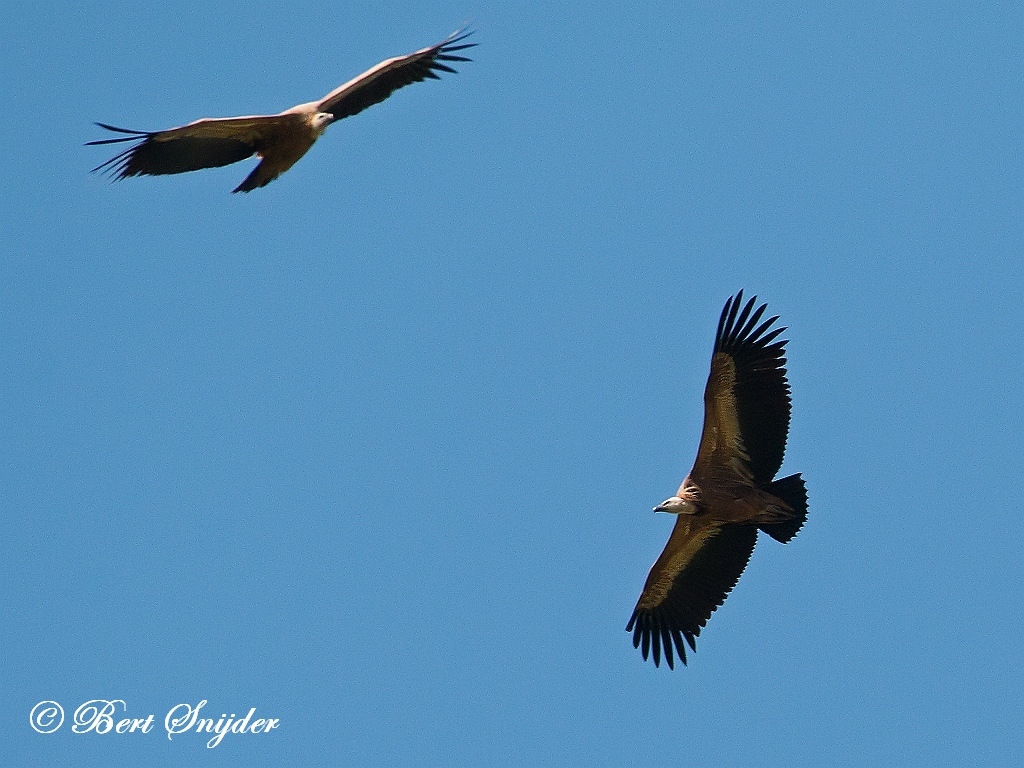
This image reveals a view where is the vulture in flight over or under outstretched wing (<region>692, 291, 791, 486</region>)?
over

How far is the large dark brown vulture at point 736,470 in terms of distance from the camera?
1527 centimetres

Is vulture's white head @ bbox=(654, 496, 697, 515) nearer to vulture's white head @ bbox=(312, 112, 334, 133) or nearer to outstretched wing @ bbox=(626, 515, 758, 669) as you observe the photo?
outstretched wing @ bbox=(626, 515, 758, 669)

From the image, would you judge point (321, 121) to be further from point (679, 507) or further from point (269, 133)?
point (679, 507)

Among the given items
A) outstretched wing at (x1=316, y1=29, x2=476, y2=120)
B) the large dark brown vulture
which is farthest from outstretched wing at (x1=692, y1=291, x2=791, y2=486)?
outstretched wing at (x1=316, y1=29, x2=476, y2=120)

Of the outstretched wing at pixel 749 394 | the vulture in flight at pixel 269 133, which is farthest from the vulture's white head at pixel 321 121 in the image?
the outstretched wing at pixel 749 394

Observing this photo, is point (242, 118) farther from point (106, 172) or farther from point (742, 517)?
point (742, 517)

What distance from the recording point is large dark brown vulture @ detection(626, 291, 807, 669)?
15.3 meters

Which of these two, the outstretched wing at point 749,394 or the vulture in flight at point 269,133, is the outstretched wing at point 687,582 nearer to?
the outstretched wing at point 749,394

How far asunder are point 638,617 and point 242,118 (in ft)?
21.3

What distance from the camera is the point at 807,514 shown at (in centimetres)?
1541

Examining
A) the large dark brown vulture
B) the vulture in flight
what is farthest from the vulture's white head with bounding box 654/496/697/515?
the vulture in flight

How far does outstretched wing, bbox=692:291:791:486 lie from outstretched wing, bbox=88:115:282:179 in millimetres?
5041

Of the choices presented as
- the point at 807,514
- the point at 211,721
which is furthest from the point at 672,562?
the point at 211,721

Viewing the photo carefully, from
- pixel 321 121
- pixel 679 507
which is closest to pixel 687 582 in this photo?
pixel 679 507
